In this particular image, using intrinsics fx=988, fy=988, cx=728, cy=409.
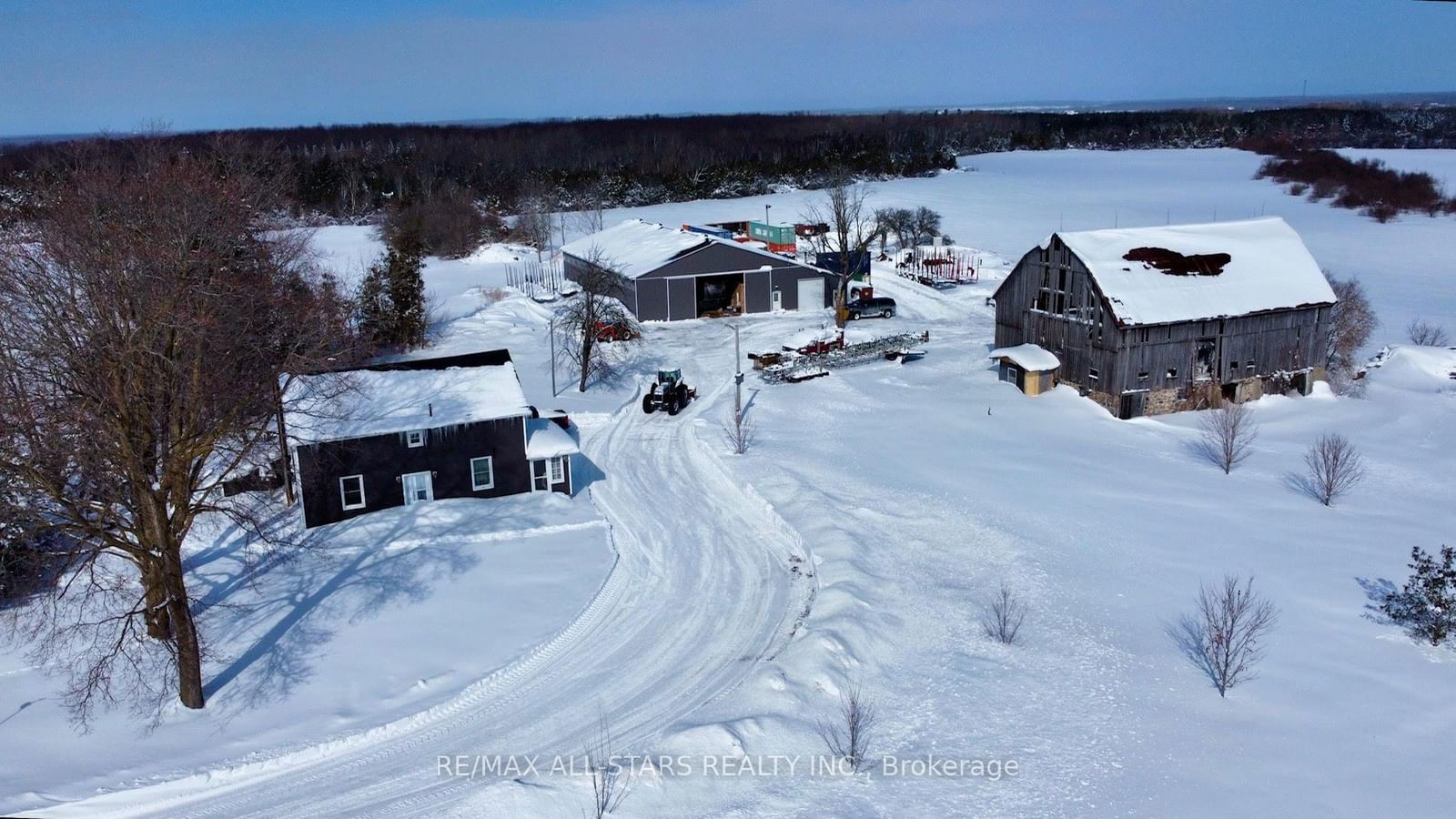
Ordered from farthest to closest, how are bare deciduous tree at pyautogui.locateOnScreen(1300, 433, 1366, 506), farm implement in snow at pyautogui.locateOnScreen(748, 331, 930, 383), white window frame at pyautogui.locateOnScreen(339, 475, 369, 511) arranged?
1. farm implement in snow at pyautogui.locateOnScreen(748, 331, 930, 383)
2. bare deciduous tree at pyautogui.locateOnScreen(1300, 433, 1366, 506)
3. white window frame at pyautogui.locateOnScreen(339, 475, 369, 511)

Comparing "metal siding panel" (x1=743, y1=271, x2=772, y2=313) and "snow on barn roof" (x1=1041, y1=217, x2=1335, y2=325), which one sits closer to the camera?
"snow on barn roof" (x1=1041, y1=217, x2=1335, y2=325)

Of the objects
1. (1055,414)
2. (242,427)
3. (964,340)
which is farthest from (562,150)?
(242,427)

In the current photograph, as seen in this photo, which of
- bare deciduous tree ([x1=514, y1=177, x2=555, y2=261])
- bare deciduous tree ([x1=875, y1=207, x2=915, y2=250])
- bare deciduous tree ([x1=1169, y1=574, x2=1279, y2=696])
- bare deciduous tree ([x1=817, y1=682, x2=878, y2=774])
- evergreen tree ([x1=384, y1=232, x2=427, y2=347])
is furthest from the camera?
bare deciduous tree ([x1=514, y1=177, x2=555, y2=261])

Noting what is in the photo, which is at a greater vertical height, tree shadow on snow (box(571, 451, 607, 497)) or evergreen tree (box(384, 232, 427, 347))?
evergreen tree (box(384, 232, 427, 347))

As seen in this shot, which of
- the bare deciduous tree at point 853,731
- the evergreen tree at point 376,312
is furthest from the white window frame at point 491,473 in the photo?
the evergreen tree at point 376,312

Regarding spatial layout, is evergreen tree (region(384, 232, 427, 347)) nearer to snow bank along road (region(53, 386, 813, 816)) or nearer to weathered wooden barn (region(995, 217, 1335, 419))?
snow bank along road (region(53, 386, 813, 816))

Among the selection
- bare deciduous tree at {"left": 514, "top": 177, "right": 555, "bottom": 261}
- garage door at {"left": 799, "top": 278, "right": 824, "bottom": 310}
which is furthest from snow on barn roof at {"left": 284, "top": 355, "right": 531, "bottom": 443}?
bare deciduous tree at {"left": 514, "top": 177, "right": 555, "bottom": 261}

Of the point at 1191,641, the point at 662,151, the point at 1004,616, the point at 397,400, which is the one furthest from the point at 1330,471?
the point at 662,151

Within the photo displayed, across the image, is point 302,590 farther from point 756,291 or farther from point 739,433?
point 756,291
